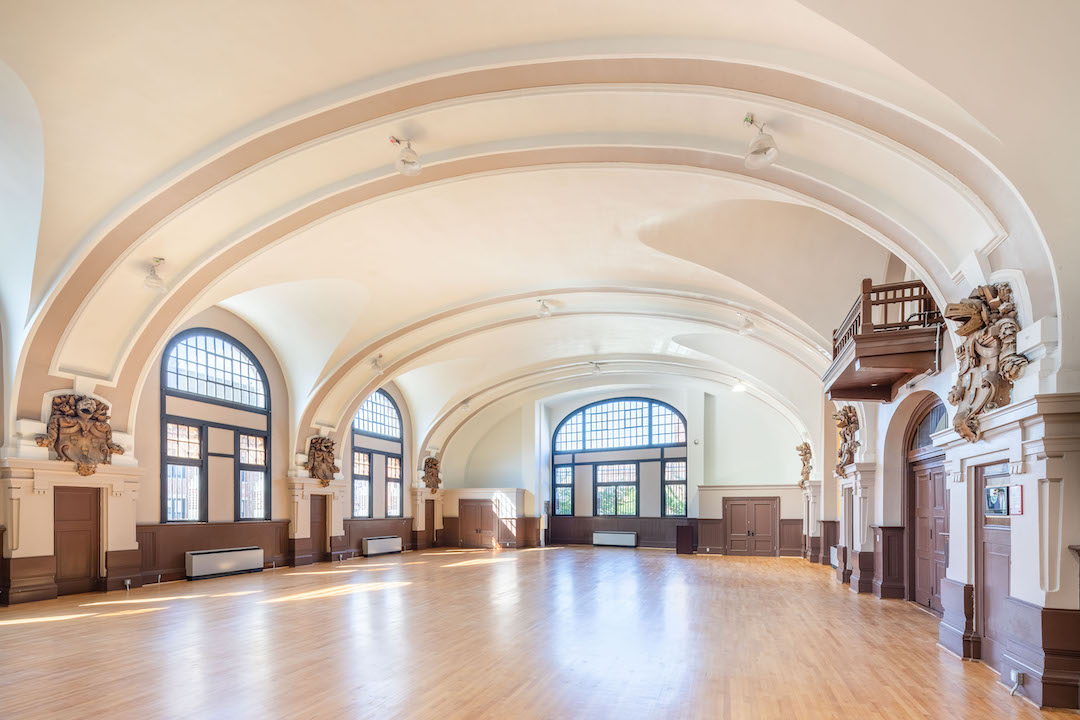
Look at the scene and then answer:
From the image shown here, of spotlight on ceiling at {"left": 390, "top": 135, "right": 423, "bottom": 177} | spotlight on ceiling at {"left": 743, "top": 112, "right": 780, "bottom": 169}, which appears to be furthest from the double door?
spotlight on ceiling at {"left": 743, "top": 112, "right": 780, "bottom": 169}

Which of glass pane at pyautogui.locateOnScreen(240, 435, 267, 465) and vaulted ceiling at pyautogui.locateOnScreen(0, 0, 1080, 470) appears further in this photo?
glass pane at pyautogui.locateOnScreen(240, 435, 267, 465)

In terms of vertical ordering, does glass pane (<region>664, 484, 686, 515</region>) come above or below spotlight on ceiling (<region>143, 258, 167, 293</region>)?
below

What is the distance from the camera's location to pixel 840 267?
10711 millimetres

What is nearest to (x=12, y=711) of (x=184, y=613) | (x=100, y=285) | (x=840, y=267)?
(x=184, y=613)

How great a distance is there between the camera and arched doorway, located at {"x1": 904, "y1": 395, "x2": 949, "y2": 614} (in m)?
9.48

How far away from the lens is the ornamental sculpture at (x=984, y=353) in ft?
20.8

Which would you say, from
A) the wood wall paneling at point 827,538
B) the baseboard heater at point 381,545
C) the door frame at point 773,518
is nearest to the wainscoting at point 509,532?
the baseboard heater at point 381,545

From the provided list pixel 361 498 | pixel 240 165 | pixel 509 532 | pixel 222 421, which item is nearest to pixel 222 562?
pixel 222 421

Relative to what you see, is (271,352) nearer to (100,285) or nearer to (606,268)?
(100,285)

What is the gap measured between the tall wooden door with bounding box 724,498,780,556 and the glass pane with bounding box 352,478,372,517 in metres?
10.3

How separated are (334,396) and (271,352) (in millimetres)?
1732

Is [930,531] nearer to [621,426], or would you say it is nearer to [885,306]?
[885,306]

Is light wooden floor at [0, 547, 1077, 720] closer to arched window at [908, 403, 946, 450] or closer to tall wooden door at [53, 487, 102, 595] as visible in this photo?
tall wooden door at [53, 487, 102, 595]

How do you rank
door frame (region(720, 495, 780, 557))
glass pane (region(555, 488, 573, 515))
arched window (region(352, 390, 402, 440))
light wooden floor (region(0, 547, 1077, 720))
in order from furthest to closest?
1. glass pane (region(555, 488, 573, 515))
2. door frame (region(720, 495, 780, 557))
3. arched window (region(352, 390, 402, 440))
4. light wooden floor (region(0, 547, 1077, 720))
